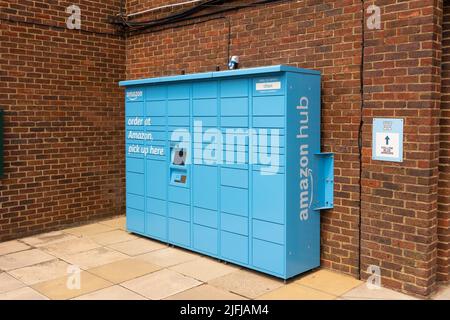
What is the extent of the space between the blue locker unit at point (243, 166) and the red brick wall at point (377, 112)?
0.22 m

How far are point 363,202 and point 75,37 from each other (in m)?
5.04

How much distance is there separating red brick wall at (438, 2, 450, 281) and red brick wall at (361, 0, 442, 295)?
120mm

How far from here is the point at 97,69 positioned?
7.59m

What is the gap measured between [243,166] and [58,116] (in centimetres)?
348

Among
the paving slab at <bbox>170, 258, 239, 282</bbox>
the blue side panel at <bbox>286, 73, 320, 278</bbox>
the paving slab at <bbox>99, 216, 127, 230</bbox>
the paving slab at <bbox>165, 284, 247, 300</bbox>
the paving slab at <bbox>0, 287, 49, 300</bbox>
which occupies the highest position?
the blue side panel at <bbox>286, 73, 320, 278</bbox>

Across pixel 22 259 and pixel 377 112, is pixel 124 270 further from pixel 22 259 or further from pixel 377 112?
pixel 377 112

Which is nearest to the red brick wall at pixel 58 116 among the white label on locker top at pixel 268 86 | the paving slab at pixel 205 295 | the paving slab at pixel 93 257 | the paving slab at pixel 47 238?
the paving slab at pixel 47 238

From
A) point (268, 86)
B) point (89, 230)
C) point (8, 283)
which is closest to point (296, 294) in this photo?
point (268, 86)

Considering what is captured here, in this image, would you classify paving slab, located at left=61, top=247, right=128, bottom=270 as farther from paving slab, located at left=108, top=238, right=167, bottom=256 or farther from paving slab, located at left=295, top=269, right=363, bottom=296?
paving slab, located at left=295, top=269, right=363, bottom=296

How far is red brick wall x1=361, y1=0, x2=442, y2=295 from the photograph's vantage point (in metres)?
4.32

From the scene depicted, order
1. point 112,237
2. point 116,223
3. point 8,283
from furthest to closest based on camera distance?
point 116,223 < point 112,237 < point 8,283

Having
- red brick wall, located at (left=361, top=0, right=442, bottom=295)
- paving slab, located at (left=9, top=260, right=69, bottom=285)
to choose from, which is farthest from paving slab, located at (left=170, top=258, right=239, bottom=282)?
red brick wall, located at (left=361, top=0, right=442, bottom=295)

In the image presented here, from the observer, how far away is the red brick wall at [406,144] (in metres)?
4.32

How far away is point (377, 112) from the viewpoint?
4.67 metres
